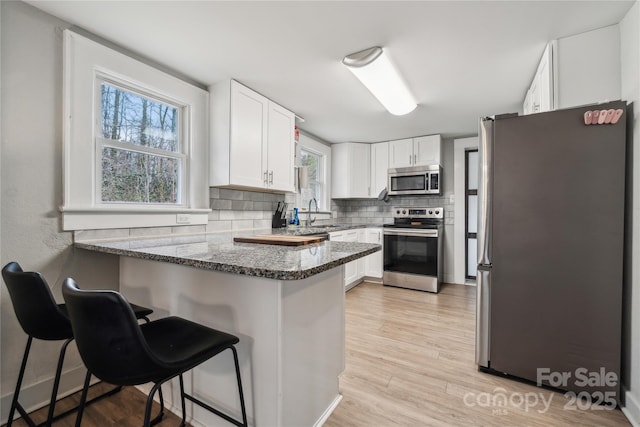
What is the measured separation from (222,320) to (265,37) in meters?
1.72

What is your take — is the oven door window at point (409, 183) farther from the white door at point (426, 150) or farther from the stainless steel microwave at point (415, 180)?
the white door at point (426, 150)

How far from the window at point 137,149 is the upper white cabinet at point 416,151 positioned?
3.10m

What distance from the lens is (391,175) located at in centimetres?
437

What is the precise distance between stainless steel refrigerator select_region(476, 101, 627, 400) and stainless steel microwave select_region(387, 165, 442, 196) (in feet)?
7.23

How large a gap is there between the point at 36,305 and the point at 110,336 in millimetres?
704

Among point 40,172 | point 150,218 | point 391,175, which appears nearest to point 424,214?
point 391,175

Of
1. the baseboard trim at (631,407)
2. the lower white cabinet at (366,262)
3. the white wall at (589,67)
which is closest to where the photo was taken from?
the baseboard trim at (631,407)

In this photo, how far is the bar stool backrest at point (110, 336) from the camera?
0.81 meters

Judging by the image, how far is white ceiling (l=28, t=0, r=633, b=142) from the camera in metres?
1.55

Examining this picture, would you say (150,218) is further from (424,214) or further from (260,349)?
(424,214)

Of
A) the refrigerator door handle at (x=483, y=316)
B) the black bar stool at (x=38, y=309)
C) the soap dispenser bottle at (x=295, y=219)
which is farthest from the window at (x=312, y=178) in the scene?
the black bar stool at (x=38, y=309)

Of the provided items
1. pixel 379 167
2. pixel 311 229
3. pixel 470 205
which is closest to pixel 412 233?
pixel 470 205

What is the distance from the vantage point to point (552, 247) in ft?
5.49

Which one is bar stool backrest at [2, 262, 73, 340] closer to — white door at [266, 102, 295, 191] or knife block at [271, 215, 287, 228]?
white door at [266, 102, 295, 191]
